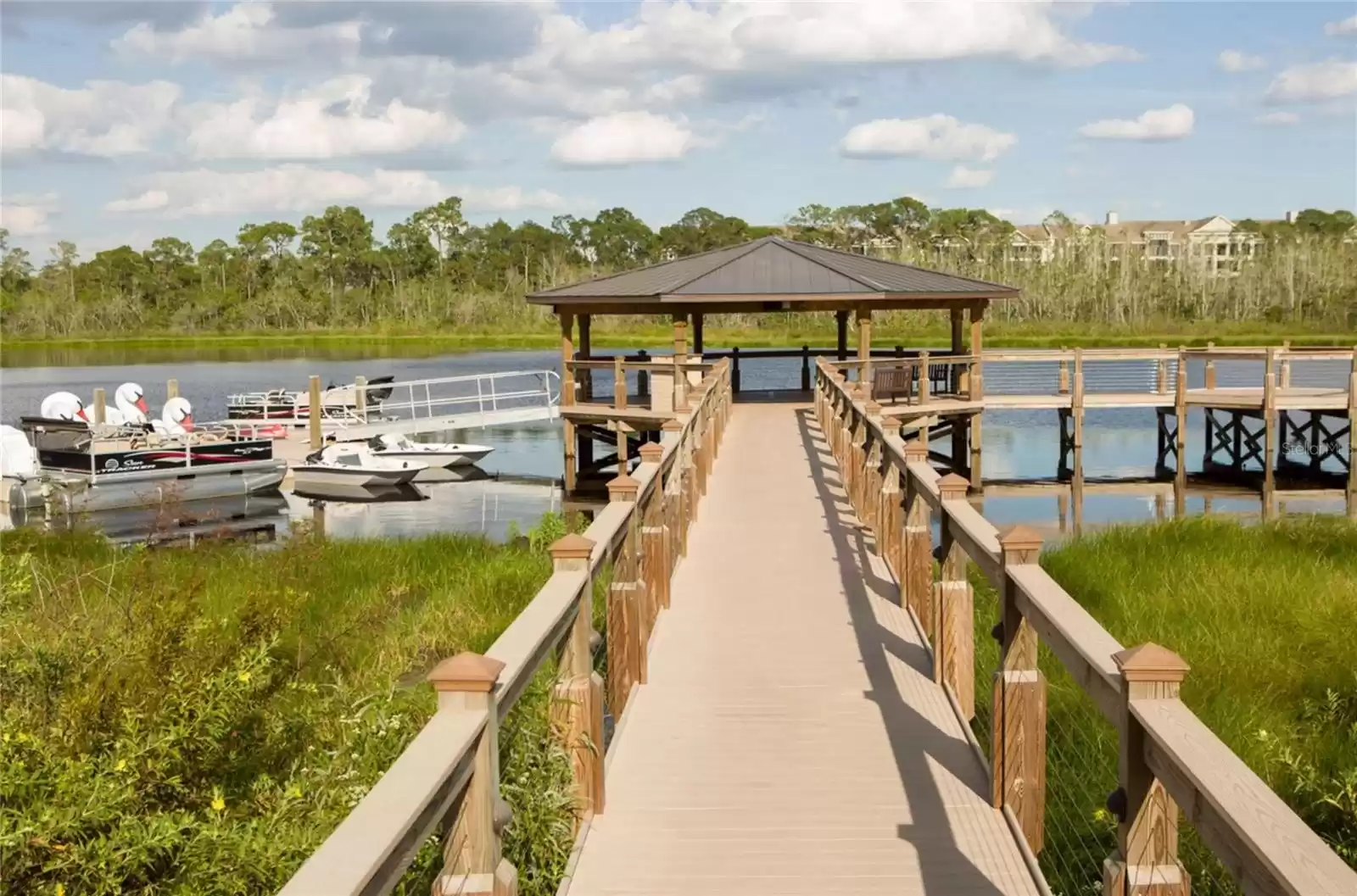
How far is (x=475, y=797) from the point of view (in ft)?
10.6

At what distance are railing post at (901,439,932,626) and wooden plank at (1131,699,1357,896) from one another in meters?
4.43

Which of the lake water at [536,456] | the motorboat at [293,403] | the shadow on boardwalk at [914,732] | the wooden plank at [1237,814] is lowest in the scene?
the lake water at [536,456]

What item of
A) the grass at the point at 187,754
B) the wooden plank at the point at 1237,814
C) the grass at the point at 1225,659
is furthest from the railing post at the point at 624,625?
the wooden plank at the point at 1237,814

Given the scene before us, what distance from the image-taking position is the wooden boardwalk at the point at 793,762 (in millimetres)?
4383

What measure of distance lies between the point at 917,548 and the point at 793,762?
8.43 feet

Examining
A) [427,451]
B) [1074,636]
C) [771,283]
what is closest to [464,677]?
[1074,636]

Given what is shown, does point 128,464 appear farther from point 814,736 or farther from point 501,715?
point 501,715

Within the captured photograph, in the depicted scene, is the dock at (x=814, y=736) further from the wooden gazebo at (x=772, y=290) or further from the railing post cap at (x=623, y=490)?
the wooden gazebo at (x=772, y=290)

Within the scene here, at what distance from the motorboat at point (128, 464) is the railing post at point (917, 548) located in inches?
718

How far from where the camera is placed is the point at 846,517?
11688 mm

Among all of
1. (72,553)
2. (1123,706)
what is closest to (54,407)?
(72,553)

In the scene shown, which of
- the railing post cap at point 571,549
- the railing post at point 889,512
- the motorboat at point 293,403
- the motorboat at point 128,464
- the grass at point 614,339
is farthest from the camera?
the grass at point 614,339

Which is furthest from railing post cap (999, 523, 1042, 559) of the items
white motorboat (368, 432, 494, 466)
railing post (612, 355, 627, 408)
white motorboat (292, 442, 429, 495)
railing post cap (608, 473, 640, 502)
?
white motorboat (368, 432, 494, 466)

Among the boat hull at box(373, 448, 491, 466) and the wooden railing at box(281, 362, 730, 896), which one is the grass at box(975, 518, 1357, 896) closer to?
the wooden railing at box(281, 362, 730, 896)
